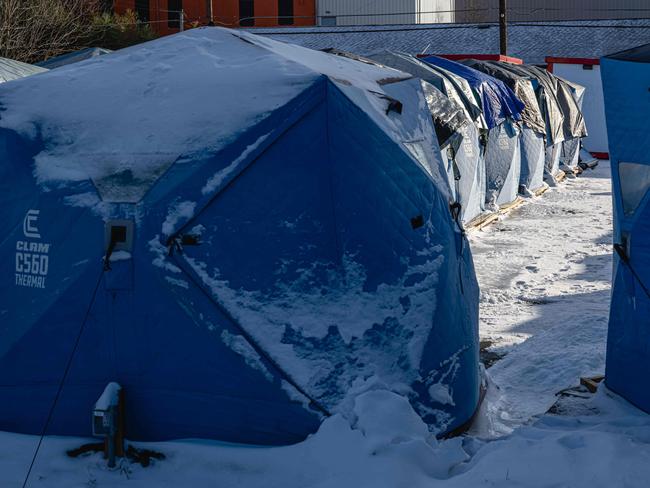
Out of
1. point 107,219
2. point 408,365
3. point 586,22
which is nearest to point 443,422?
point 408,365

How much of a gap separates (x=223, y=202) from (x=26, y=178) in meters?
1.09

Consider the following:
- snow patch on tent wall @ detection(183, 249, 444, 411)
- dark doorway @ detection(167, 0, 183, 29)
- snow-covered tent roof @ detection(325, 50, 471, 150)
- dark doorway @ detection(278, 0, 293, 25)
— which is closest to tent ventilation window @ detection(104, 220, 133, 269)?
snow patch on tent wall @ detection(183, 249, 444, 411)

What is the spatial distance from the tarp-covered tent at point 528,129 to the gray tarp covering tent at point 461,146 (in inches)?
123

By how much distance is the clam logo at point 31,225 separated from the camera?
498 cm

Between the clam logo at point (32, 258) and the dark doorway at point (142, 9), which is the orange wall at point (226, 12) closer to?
the dark doorway at point (142, 9)

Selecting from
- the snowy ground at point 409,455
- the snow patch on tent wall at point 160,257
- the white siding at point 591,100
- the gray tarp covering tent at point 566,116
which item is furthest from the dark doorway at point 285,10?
the snow patch on tent wall at point 160,257

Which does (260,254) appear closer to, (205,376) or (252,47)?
(205,376)

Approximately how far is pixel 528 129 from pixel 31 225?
43.9ft

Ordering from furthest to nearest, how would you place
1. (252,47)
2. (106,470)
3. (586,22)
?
1. (586,22)
2. (252,47)
3. (106,470)

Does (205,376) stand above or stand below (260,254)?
below

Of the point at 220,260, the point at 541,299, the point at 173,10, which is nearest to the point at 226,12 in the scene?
the point at 173,10

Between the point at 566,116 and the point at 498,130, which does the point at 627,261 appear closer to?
the point at 498,130

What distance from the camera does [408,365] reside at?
4953 millimetres

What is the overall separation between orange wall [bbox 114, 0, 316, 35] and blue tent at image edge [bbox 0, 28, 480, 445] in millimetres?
39575
